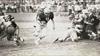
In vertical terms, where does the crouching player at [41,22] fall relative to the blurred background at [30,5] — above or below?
below

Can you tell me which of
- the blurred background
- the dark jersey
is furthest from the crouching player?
the blurred background

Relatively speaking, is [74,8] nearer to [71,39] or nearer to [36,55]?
[71,39]

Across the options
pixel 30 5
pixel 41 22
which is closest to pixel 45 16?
pixel 41 22

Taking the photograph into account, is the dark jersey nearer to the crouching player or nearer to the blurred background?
the crouching player

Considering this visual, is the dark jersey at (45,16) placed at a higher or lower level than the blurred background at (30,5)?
lower

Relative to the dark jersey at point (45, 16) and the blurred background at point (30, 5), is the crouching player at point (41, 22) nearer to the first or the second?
the dark jersey at point (45, 16)

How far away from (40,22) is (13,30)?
75cm

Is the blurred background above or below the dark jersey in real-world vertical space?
above

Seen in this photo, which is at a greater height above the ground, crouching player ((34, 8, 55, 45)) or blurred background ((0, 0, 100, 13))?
blurred background ((0, 0, 100, 13))

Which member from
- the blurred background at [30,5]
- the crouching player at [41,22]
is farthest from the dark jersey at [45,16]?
the blurred background at [30,5]

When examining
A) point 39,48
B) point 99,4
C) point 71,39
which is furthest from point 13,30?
point 99,4

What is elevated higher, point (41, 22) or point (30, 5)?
point (30, 5)

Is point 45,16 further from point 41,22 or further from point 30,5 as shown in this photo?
point 30,5

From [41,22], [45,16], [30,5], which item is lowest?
[41,22]
